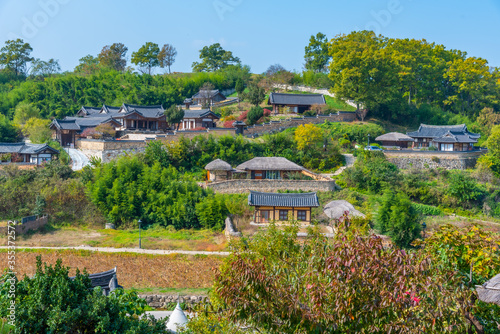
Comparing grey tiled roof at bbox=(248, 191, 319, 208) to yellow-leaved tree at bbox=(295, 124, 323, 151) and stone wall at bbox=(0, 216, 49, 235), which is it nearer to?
yellow-leaved tree at bbox=(295, 124, 323, 151)

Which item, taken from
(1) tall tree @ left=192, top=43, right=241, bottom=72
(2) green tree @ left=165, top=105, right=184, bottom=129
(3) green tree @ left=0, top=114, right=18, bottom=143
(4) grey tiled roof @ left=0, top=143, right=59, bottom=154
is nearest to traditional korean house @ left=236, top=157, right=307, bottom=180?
(2) green tree @ left=165, top=105, right=184, bottom=129

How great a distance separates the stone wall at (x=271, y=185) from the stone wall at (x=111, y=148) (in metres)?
6.76

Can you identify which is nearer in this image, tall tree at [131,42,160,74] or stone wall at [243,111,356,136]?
stone wall at [243,111,356,136]

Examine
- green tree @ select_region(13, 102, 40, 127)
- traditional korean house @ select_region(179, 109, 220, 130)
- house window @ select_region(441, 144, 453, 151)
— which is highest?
green tree @ select_region(13, 102, 40, 127)

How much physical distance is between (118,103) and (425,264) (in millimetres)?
42700

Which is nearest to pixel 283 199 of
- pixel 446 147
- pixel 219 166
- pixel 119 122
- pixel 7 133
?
pixel 219 166

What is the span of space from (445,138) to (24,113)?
3483cm

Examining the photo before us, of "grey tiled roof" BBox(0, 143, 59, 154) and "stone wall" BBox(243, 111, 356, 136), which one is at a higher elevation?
"stone wall" BBox(243, 111, 356, 136)

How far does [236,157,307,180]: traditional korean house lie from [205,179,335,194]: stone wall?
984 mm

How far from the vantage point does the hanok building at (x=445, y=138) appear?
105ft

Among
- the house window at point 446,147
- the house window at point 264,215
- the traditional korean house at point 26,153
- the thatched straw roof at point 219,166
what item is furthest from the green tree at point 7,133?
the house window at point 446,147

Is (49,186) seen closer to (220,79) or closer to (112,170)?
(112,170)

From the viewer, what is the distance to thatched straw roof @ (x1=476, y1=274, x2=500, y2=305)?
6566 mm

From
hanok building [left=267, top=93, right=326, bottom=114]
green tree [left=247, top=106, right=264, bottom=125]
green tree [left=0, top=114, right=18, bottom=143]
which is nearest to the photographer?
green tree [left=0, top=114, right=18, bottom=143]
